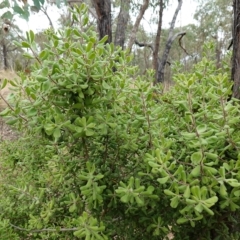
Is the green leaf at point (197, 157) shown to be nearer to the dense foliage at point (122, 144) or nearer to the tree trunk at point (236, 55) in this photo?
the dense foliage at point (122, 144)

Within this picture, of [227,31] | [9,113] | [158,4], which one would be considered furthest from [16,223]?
[227,31]

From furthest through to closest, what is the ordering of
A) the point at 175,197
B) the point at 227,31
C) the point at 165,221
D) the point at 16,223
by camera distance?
the point at 227,31 < the point at 16,223 < the point at 165,221 < the point at 175,197

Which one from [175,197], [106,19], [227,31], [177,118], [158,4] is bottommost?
[175,197]

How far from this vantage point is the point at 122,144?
856 millimetres

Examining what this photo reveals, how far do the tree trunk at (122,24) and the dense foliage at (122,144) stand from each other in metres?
5.52

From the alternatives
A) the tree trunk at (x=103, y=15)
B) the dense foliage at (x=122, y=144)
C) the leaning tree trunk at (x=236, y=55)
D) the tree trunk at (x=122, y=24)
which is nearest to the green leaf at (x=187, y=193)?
the dense foliage at (x=122, y=144)

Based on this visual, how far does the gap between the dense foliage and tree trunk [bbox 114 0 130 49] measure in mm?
5524

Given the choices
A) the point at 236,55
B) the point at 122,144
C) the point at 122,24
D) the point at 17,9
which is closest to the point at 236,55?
the point at 236,55

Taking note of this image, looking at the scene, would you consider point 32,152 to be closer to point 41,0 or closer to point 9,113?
point 9,113

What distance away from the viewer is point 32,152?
1.24 metres

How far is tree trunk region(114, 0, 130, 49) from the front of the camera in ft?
20.9

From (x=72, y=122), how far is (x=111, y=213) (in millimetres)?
372

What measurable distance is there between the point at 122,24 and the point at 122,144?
6.10 metres

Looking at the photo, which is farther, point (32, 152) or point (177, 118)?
point (32, 152)
